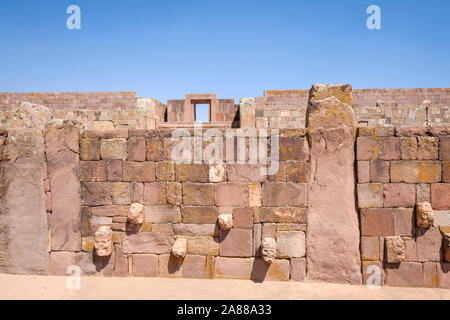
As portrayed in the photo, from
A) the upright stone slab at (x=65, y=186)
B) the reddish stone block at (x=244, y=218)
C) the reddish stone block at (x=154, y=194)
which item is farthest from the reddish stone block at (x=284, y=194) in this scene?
the upright stone slab at (x=65, y=186)

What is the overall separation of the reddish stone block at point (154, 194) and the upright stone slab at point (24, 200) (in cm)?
160

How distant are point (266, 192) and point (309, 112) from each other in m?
1.35

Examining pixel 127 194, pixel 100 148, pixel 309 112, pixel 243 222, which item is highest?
pixel 309 112

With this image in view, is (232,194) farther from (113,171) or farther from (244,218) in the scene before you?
(113,171)

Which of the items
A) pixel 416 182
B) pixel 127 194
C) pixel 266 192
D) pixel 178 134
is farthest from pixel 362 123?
pixel 127 194

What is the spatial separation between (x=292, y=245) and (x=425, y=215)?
1819 mm

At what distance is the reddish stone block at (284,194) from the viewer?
425 centimetres

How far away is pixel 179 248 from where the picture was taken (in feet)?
13.8

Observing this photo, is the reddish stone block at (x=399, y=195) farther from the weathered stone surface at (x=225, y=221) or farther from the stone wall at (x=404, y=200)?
the weathered stone surface at (x=225, y=221)

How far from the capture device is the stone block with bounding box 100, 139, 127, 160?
14.5 ft

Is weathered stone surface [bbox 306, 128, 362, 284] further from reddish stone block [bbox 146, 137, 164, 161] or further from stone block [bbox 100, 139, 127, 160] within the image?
stone block [bbox 100, 139, 127, 160]

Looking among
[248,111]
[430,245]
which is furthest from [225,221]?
[248,111]

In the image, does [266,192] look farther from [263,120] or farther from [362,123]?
[362,123]

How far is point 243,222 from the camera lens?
14.1ft
